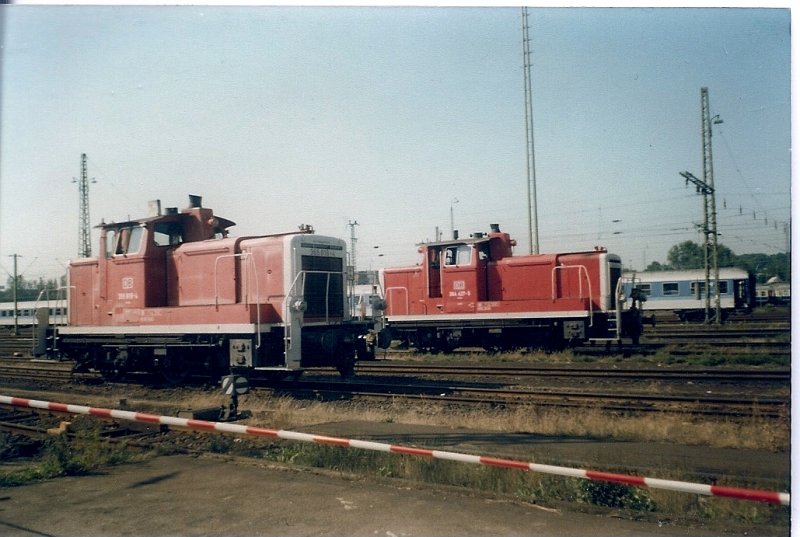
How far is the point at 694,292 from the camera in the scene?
3156 centimetres

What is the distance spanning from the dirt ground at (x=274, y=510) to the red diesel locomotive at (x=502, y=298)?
35.1 feet

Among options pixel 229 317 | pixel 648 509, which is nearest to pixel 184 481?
pixel 648 509

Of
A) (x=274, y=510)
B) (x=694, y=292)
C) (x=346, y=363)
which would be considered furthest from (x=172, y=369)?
(x=694, y=292)

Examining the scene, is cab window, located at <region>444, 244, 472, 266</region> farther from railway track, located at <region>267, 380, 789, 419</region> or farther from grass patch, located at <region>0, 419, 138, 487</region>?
grass patch, located at <region>0, 419, 138, 487</region>

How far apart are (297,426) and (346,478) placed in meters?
2.69

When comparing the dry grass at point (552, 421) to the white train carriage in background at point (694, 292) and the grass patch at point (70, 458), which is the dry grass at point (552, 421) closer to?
the grass patch at point (70, 458)

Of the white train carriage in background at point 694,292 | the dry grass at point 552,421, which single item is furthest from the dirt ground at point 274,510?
the white train carriage in background at point 694,292

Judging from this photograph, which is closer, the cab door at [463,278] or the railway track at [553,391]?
the railway track at [553,391]

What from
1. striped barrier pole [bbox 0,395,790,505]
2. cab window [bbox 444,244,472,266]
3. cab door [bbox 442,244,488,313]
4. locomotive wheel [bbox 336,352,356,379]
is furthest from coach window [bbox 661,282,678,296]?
striped barrier pole [bbox 0,395,790,505]

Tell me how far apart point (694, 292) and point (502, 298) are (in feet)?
62.5

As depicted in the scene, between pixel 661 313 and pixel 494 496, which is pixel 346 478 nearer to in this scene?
pixel 494 496

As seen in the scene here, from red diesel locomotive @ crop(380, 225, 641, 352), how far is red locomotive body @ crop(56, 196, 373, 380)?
544 cm

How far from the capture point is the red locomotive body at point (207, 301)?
35.1 feet

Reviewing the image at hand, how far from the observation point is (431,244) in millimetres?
18547
